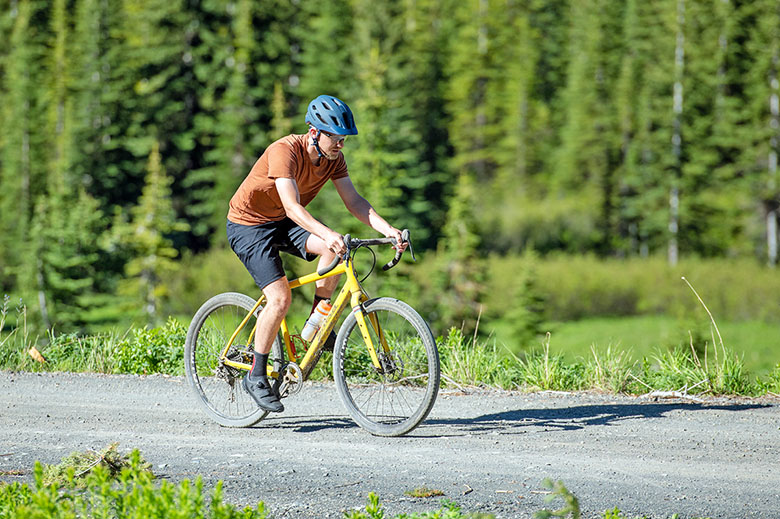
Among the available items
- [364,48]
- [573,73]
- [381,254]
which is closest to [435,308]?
[381,254]

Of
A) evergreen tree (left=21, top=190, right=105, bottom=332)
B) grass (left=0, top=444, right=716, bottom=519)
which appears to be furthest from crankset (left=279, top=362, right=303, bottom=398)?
evergreen tree (left=21, top=190, right=105, bottom=332)

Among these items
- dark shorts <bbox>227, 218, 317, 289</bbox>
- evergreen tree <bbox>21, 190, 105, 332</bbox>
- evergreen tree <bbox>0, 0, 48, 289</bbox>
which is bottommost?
evergreen tree <bbox>21, 190, 105, 332</bbox>

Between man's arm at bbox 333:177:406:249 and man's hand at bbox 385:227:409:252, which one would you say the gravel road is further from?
man's arm at bbox 333:177:406:249

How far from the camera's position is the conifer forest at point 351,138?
42.1 meters

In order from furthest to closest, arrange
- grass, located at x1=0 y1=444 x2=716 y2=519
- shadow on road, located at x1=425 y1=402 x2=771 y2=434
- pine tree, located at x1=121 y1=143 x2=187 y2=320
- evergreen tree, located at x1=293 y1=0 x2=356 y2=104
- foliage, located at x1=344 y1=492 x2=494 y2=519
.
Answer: evergreen tree, located at x1=293 y1=0 x2=356 y2=104
pine tree, located at x1=121 y1=143 x2=187 y2=320
shadow on road, located at x1=425 y1=402 x2=771 y2=434
foliage, located at x1=344 y1=492 x2=494 y2=519
grass, located at x1=0 y1=444 x2=716 y2=519

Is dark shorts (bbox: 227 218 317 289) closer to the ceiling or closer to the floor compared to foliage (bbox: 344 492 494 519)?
closer to the ceiling

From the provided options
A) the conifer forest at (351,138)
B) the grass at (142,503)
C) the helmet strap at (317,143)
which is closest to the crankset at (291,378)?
the helmet strap at (317,143)

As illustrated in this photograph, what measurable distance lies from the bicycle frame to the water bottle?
5cm

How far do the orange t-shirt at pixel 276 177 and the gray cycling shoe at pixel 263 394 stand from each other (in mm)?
1082

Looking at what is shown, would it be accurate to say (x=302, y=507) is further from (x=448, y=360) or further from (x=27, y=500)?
(x=448, y=360)

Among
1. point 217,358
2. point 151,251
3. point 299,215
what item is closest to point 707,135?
point 151,251

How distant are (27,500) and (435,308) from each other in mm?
27396

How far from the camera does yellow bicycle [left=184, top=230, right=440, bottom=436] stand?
19.5ft

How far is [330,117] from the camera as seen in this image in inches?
230
